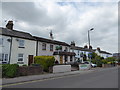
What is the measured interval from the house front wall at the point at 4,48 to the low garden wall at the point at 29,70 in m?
7.43

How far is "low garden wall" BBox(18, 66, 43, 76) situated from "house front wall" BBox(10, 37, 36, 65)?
745cm

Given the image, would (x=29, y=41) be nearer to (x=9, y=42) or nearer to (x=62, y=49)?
(x=9, y=42)

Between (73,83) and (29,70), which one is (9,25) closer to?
(29,70)

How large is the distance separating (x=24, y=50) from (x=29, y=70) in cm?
924

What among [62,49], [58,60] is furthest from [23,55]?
[62,49]

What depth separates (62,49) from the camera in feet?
107

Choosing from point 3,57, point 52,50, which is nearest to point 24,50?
point 3,57

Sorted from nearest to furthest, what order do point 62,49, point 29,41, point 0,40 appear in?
1. point 0,40
2. point 29,41
3. point 62,49

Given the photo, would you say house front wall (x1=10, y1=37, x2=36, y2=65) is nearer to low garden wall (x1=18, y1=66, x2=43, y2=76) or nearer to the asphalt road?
low garden wall (x1=18, y1=66, x2=43, y2=76)

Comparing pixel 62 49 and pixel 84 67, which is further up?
pixel 62 49

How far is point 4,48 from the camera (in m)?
20.9

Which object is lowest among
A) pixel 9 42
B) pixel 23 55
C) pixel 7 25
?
pixel 23 55

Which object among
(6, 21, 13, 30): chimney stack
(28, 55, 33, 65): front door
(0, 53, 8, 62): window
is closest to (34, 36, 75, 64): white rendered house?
(28, 55, 33, 65): front door

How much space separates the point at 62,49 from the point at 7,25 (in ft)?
45.8
